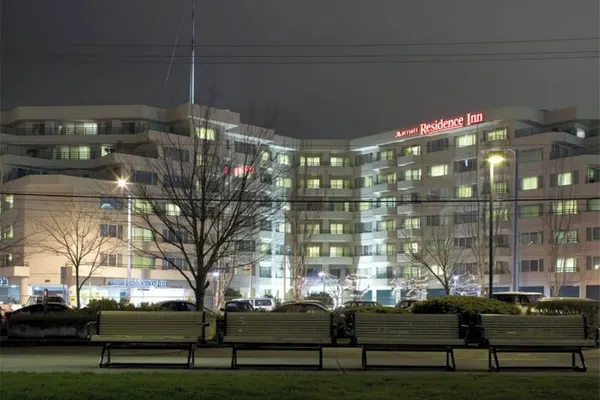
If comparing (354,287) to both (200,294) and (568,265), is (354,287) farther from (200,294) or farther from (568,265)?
(200,294)

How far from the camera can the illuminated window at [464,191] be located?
7994 centimetres

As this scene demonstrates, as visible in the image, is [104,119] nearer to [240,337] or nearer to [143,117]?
[143,117]

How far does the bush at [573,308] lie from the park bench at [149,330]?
15.2 metres

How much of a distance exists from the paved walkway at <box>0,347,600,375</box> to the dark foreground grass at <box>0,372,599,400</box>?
195cm

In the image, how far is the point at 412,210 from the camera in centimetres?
8512

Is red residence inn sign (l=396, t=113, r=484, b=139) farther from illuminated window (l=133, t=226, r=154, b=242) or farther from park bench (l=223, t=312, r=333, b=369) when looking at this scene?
park bench (l=223, t=312, r=333, b=369)

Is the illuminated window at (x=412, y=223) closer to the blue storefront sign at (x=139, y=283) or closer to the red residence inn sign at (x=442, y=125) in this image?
the red residence inn sign at (x=442, y=125)

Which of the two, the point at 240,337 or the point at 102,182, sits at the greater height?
the point at 102,182

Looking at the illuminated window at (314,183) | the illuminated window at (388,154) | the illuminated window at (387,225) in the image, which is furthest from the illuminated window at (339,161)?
the illuminated window at (387,225)

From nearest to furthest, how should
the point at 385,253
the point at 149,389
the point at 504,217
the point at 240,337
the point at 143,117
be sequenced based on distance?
1. the point at 149,389
2. the point at 240,337
3. the point at 504,217
4. the point at 143,117
5. the point at 385,253

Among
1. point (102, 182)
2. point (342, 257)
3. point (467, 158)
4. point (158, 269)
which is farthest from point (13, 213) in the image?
point (467, 158)

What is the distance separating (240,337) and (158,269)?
60532mm

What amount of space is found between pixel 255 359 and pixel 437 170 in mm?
70599

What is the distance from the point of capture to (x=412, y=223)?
279ft
